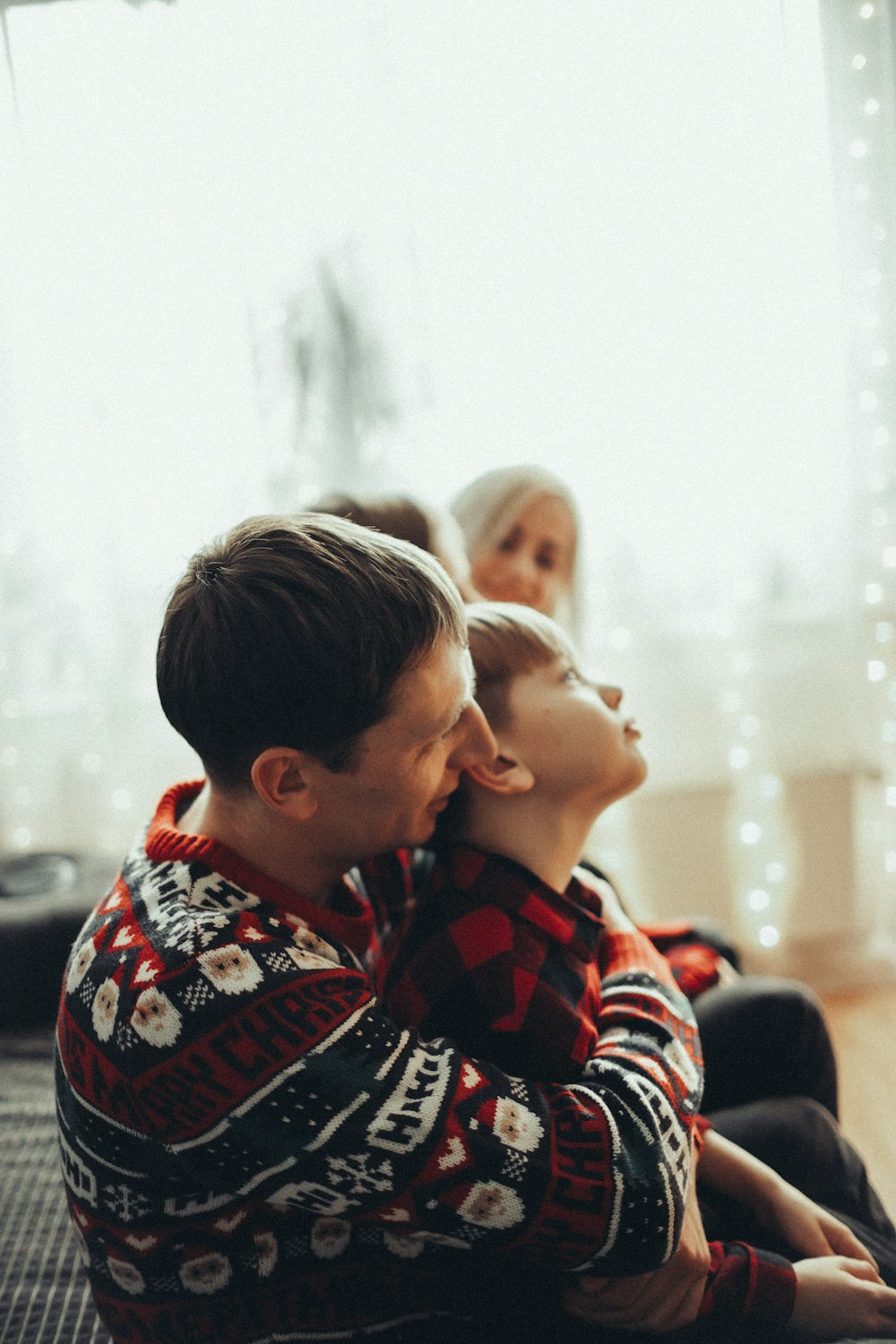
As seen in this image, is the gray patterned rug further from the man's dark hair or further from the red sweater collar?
the man's dark hair

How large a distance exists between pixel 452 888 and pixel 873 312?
158cm

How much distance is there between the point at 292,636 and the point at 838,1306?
2.32ft

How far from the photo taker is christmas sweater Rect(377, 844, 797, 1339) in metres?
→ 0.85

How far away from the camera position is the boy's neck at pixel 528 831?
1.01 metres

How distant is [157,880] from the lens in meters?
0.77

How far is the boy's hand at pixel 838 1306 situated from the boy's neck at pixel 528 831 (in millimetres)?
385

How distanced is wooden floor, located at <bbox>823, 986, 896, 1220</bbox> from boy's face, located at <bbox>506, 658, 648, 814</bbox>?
3.55 ft

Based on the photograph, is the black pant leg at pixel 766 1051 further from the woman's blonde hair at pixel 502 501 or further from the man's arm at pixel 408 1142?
the woman's blonde hair at pixel 502 501

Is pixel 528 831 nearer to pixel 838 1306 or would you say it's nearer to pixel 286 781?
pixel 286 781

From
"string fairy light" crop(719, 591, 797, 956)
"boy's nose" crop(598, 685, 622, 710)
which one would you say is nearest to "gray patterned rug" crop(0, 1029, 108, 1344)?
"boy's nose" crop(598, 685, 622, 710)

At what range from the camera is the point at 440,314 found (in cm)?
198

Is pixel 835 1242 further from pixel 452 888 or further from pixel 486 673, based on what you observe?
pixel 486 673

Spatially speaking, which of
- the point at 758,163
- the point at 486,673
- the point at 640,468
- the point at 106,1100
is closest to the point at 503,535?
the point at 640,468

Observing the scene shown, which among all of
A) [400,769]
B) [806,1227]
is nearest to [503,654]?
[400,769]
